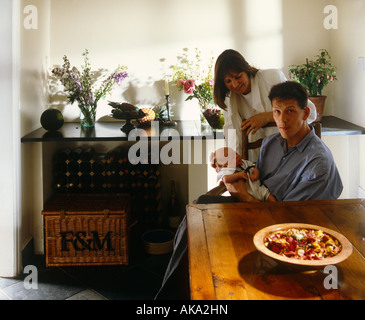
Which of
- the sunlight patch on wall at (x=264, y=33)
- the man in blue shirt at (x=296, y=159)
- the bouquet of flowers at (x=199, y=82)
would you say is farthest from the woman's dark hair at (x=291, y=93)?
the sunlight patch on wall at (x=264, y=33)

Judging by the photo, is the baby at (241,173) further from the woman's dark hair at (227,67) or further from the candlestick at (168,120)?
the candlestick at (168,120)

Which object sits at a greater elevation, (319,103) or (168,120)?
(319,103)

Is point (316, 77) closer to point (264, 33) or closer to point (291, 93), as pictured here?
point (264, 33)

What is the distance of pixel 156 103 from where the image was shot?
3779 millimetres

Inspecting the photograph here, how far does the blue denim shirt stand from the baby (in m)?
0.04

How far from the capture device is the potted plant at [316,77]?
351 cm

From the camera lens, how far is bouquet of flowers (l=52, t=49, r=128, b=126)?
3.43m

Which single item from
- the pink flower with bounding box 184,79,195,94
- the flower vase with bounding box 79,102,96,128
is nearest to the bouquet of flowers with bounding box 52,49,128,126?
the flower vase with bounding box 79,102,96,128

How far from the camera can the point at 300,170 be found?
2.12 m

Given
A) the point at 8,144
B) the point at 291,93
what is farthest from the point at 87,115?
the point at 291,93

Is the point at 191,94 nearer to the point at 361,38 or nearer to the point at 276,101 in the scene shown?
the point at 361,38

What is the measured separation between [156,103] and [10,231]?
1.51m

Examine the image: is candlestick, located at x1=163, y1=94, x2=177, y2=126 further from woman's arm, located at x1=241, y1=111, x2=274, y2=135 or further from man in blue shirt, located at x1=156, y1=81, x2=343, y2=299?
man in blue shirt, located at x1=156, y1=81, x2=343, y2=299

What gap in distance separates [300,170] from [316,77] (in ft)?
5.22
